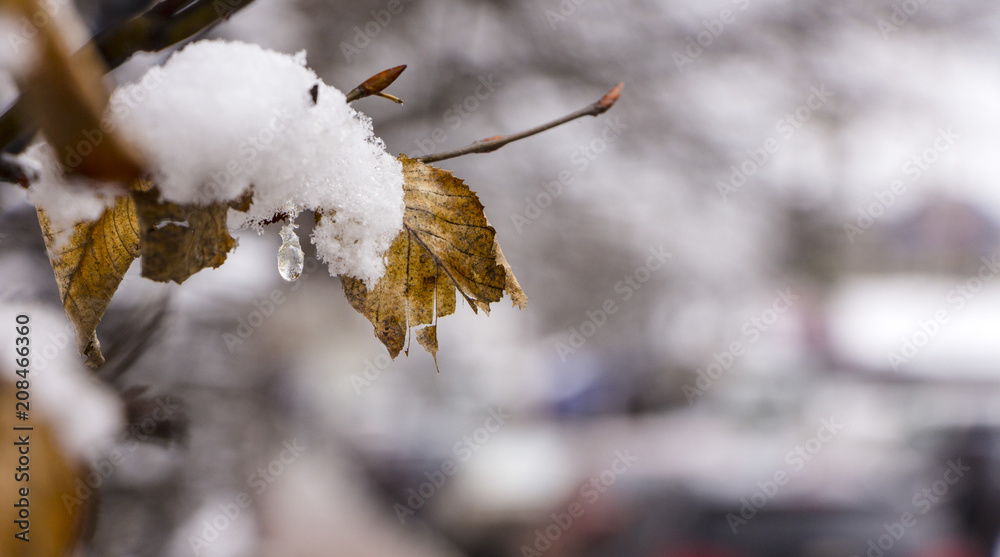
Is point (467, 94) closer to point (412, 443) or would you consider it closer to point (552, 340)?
point (412, 443)

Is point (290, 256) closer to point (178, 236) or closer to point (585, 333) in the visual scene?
point (178, 236)

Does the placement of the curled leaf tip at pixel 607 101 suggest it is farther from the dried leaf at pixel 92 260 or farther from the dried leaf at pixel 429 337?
the dried leaf at pixel 92 260

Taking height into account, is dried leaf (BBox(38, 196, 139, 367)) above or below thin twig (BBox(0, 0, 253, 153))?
below

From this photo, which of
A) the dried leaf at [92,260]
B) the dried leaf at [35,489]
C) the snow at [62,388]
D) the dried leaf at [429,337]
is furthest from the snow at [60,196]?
the snow at [62,388]

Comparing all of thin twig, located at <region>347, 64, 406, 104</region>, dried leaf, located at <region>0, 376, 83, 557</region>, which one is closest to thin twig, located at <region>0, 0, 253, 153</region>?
thin twig, located at <region>347, 64, 406, 104</region>

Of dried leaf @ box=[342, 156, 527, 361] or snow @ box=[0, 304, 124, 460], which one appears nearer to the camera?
dried leaf @ box=[342, 156, 527, 361]

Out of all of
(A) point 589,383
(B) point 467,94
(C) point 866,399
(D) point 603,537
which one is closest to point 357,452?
(D) point 603,537

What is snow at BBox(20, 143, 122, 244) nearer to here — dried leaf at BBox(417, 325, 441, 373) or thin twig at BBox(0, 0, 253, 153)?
thin twig at BBox(0, 0, 253, 153)
